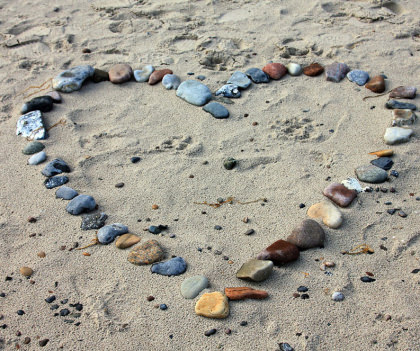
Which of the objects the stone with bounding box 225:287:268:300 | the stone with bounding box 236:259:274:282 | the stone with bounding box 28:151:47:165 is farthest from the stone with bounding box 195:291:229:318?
the stone with bounding box 28:151:47:165

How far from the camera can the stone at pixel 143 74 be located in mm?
3910

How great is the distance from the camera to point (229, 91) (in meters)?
3.67

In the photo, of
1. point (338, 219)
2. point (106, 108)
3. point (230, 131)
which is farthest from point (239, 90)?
point (338, 219)

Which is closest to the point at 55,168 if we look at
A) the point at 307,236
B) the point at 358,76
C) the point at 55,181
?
the point at 55,181

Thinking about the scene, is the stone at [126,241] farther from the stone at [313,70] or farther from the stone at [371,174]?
the stone at [313,70]

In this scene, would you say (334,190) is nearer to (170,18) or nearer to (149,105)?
(149,105)

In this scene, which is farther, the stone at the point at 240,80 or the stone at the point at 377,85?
the stone at the point at 240,80

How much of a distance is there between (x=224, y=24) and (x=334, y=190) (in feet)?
8.05

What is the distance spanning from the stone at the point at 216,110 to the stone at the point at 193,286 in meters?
1.51

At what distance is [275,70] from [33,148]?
6.43 feet

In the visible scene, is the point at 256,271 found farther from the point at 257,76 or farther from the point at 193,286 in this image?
the point at 257,76

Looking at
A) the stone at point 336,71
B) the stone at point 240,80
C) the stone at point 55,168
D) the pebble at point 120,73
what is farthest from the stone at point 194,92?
the stone at point 55,168

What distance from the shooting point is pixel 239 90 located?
12.3 ft

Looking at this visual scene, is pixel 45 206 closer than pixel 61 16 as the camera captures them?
Yes
